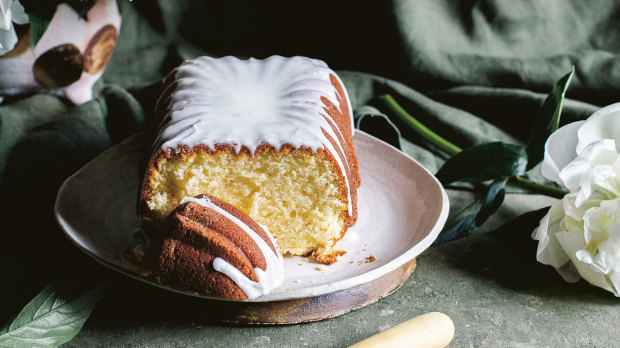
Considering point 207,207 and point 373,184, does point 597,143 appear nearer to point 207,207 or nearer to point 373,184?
point 373,184

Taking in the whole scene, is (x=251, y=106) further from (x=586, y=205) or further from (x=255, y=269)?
(x=586, y=205)

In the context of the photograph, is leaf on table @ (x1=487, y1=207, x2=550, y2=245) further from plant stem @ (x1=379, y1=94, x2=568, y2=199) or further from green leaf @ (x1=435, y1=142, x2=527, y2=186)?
Answer: plant stem @ (x1=379, y1=94, x2=568, y2=199)

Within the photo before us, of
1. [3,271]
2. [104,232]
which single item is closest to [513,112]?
[104,232]

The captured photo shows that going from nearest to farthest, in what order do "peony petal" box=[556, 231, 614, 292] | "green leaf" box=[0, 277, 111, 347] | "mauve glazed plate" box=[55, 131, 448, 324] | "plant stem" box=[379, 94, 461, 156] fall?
"green leaf" box=[0, 277, 111, 347], "mauve glazed plate" box=[55, 131, 448, 324], "peony petal" box=[556, 231, 614, 292], "plant stem" box=[379, 94, 461, 156]

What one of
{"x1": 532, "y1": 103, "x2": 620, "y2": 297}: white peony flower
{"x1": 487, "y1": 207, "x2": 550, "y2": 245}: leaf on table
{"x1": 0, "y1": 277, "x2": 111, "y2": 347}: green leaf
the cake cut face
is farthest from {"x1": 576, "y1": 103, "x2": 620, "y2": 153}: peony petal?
{"x1": 0, "y1": 277, "x2": 111, "y2": 347}: green leaf

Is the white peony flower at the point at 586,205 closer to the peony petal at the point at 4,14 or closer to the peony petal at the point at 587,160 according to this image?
the peony petal at the point at 587,160

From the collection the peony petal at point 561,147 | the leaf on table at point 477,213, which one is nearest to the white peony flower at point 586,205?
the peony petal at point 561,147
